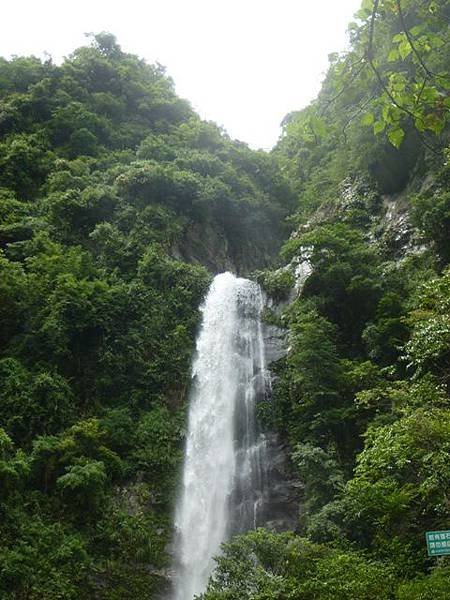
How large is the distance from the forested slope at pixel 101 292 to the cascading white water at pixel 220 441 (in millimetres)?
426

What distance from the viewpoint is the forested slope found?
33.4ft

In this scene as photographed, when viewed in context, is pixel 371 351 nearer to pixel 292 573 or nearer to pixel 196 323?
pixel 292 573

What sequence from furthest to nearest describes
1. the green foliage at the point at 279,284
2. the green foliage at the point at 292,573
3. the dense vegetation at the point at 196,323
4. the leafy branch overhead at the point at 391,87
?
the green foliage at the point at 279,284, the dense vegetation at the point at 196,323, the green foliage at the point at 292,573, the leafy branch overhead at the point at 391,87

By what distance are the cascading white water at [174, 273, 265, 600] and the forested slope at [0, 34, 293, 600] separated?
43 cm

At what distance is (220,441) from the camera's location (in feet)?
42.0

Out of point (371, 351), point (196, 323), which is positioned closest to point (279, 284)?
point (196, 323)

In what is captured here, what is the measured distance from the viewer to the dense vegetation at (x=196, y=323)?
650 cm

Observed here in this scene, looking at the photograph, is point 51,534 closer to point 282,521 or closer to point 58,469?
point 58,469

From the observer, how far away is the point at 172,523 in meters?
11.2

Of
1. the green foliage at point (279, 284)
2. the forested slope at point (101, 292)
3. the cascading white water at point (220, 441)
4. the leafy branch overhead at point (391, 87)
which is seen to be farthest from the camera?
the green foliage at point (279, 284)

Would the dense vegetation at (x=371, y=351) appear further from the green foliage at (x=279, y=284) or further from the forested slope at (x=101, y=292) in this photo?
the forested slope at (x=101, y=292)

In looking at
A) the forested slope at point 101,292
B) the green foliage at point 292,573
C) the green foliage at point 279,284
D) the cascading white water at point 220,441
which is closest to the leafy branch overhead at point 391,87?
the green foliage at point 292,573

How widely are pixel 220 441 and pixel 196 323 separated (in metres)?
4.35

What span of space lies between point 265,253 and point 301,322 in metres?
11.7
